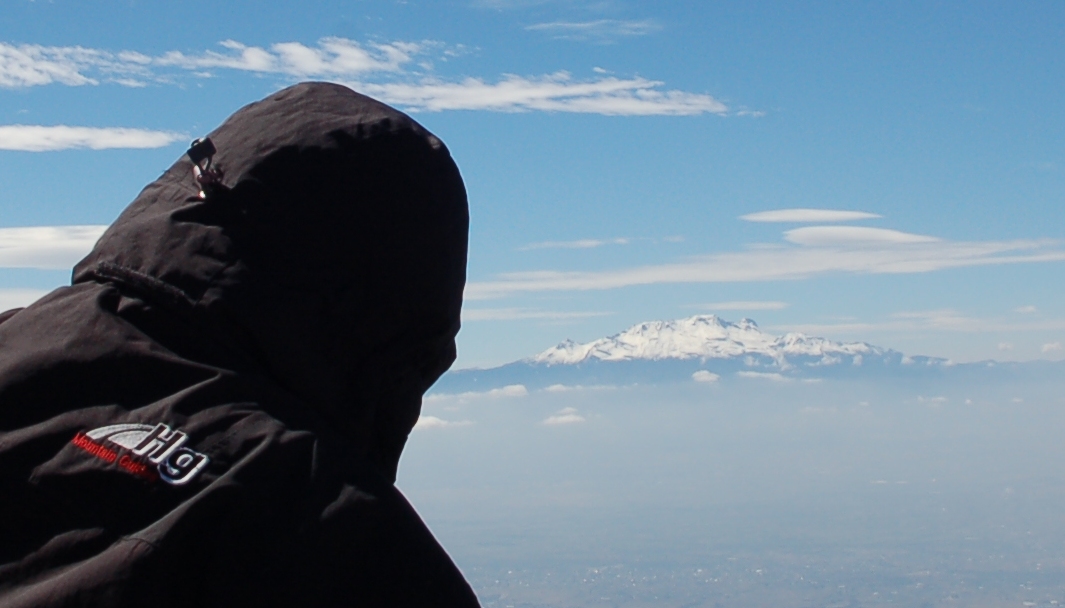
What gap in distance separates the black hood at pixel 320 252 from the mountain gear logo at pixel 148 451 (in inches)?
9.6

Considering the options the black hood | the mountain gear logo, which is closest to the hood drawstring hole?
the black hood

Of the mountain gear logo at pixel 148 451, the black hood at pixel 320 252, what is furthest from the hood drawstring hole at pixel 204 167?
the mountain gear logo at pixel 148 451

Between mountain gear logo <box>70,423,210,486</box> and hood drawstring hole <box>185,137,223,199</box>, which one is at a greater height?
hood drawstring hole <box>185,137,223,199</box>

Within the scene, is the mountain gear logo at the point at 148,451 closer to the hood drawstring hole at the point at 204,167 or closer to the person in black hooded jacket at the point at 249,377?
the person in black hooded jacket at the point at 249,377

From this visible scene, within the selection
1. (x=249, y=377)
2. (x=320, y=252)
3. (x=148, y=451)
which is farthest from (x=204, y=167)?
(x=148, y=451)

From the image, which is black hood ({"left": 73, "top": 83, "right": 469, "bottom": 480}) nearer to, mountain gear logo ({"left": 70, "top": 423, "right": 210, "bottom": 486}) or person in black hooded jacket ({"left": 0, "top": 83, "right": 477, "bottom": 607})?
person in black hooded jacket ({"left": 0, "top": 83, "right": 477, "bottom": 607})

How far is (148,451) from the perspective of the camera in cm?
163

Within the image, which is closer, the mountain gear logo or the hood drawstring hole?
the mountain gear logo

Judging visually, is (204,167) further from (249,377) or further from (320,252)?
(249,377)

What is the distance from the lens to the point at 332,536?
1599mm

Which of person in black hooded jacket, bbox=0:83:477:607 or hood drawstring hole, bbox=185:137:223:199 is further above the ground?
hood drawstring hole, bbox=185:137:223:199

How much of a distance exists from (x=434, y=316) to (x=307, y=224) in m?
0.39

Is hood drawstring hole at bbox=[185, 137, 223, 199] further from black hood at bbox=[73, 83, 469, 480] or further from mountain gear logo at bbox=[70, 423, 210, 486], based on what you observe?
mountain gear logo at bbox=[70, 423, 210, 486]

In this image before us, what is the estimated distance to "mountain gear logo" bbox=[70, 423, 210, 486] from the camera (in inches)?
63.6
